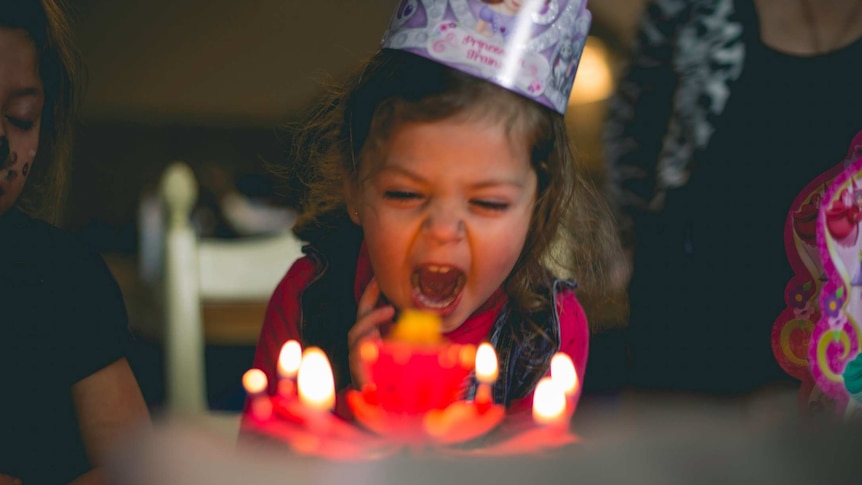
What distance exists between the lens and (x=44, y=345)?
2.51 feet

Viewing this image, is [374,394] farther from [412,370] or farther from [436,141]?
[436,141]

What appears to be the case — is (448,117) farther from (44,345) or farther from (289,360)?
(44,345)

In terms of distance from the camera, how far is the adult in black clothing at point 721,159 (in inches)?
33.5

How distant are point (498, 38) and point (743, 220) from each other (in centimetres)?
36

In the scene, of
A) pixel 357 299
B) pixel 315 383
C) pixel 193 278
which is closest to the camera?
pixel 315 383

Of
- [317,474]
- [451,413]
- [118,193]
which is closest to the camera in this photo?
[317,474]

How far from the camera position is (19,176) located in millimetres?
708

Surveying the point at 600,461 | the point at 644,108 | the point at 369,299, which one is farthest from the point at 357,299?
the point at 600,461

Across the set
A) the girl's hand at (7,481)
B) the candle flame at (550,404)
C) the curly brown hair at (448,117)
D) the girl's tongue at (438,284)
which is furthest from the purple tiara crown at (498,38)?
the girl's hand at (7,481)

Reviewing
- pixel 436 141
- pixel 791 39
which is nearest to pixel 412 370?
pixel 436 141

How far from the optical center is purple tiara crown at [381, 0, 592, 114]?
0.69m

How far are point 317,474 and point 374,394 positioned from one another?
0.34 m

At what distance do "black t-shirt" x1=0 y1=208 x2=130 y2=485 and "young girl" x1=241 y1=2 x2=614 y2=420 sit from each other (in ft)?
0.55

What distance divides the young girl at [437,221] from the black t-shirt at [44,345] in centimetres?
17
